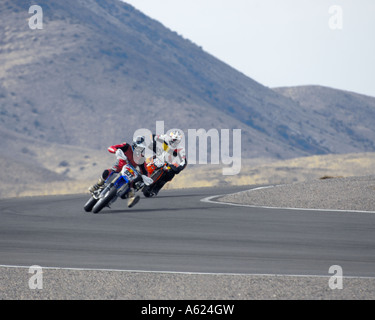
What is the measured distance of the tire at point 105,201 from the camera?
18.3 meters

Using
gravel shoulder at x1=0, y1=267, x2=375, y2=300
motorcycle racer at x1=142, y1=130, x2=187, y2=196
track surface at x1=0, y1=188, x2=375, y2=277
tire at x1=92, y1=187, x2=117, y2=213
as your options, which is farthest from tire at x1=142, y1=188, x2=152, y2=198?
gravel shoulder at x1=0, y1=267, x2=375, y2=300

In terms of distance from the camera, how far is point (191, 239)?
14.1 metres

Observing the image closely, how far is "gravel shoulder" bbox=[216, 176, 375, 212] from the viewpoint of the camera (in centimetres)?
2125

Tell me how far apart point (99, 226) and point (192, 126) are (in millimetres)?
81410

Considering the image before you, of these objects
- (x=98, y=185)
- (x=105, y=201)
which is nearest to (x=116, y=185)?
(x=105, y=201)

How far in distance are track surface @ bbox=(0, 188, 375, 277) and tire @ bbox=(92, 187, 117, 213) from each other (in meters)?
0.28

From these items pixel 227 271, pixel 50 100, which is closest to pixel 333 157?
pixel 50 100

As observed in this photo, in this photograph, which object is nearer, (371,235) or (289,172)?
(371,235)

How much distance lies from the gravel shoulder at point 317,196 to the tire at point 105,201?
558 cm

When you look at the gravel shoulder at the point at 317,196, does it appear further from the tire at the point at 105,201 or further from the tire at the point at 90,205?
the tire at the point at 105,201

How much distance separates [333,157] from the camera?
249ft

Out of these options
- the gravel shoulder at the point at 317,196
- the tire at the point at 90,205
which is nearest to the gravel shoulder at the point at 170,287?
the tire at the point at 90,205

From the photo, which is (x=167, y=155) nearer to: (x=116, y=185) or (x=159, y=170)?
(x=159, y=170)
